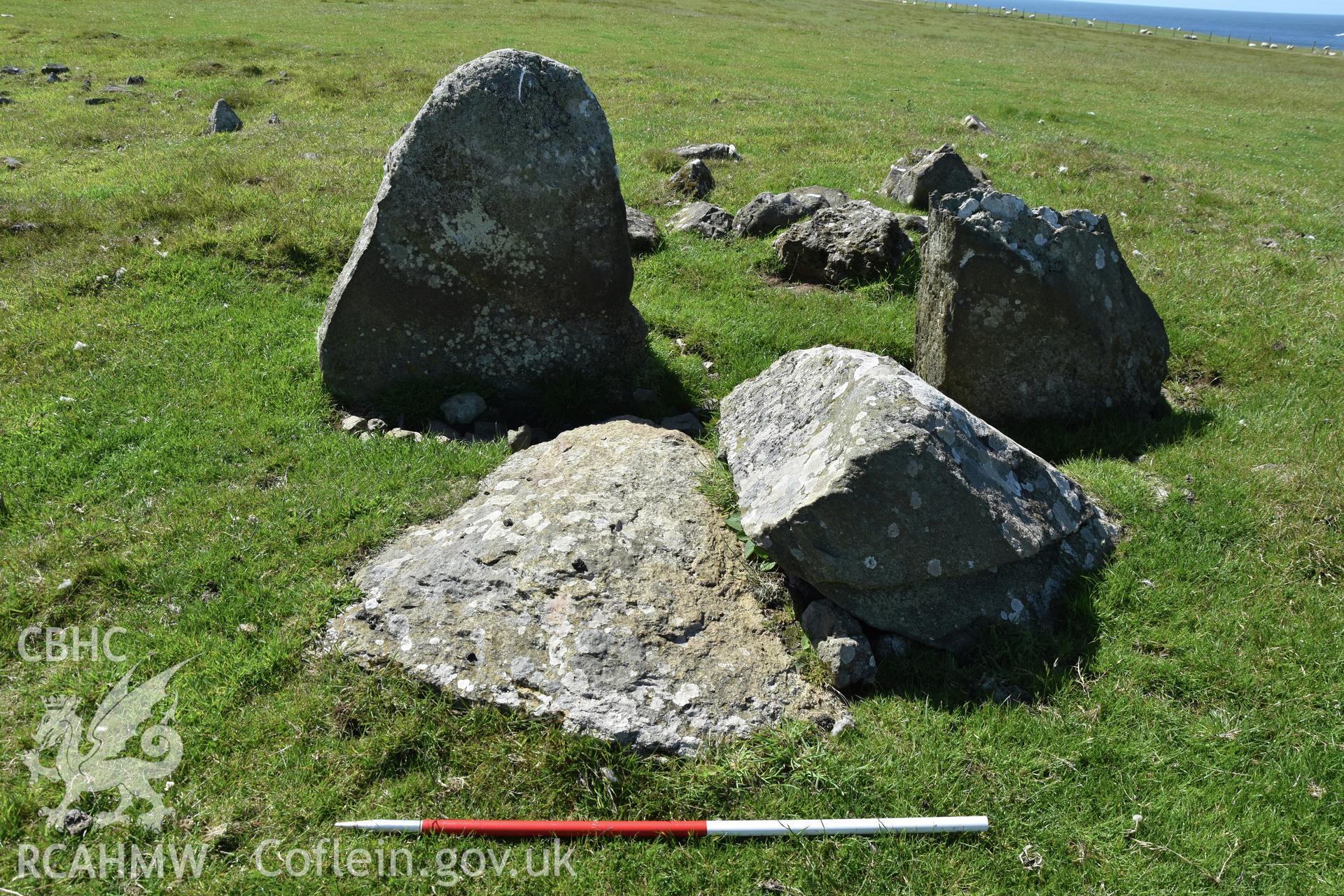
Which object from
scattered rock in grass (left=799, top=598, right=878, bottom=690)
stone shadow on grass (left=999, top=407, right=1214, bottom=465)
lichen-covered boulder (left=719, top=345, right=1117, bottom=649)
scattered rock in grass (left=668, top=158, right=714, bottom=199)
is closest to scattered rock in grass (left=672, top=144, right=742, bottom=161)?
scattered rock in grass (left=668, top=158, right=714, bottom=199)

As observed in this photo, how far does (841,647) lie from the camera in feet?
17.5

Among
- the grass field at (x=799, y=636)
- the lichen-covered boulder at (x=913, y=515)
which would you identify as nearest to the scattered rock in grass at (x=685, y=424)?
the grass field at (x=799, y=636)

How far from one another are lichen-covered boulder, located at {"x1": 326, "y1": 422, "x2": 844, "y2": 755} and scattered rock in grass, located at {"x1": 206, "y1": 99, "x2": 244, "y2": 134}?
16753 millimetres

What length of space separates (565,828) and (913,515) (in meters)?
2.86

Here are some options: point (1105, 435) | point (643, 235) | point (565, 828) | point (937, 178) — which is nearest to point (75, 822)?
point (565, 828)

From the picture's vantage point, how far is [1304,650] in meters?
5.51

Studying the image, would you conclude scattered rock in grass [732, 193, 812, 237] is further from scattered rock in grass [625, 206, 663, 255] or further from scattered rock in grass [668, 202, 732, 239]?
scattered rock in grass [625, 206, 663, 255]

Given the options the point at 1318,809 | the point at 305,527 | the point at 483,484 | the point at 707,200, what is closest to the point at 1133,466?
the point at 1318,809

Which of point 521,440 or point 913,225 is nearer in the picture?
point 521,440

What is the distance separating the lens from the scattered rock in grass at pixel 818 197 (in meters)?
12.8

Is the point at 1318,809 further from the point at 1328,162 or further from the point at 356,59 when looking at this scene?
the point at 356,59

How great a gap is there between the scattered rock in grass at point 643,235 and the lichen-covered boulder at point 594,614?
19.8ft

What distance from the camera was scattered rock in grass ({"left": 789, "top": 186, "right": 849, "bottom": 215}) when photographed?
1281 cm

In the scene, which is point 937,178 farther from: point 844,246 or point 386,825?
point 386,825
